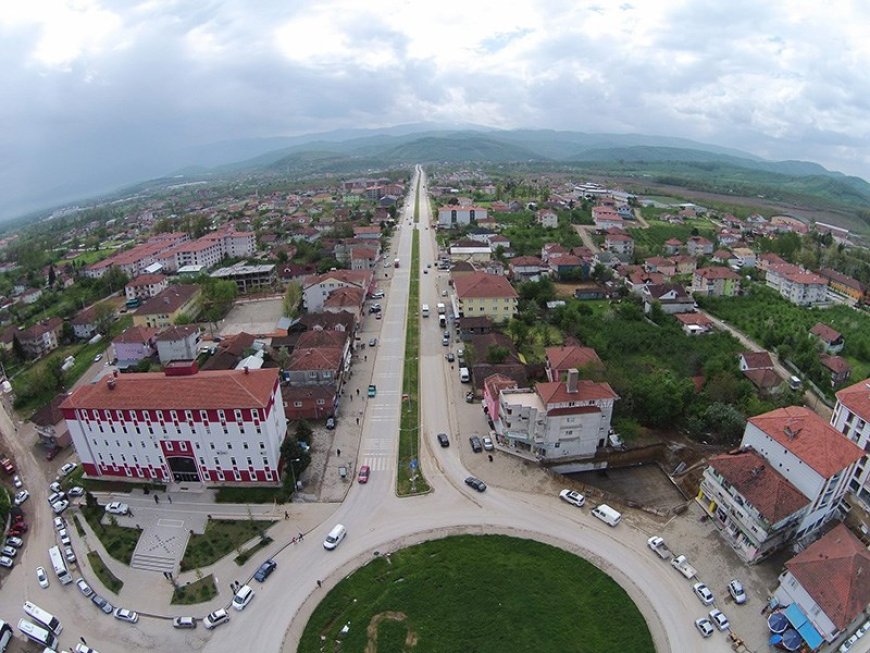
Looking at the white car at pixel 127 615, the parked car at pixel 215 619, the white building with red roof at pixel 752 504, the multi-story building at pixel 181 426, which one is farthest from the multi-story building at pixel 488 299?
the white car at pixel 127 615

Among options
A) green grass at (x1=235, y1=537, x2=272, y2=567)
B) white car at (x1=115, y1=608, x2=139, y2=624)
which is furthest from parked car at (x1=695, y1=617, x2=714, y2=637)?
white car at (x1=115, y1=608, x2=139, y2=624)

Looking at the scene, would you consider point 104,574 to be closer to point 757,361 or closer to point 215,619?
point 215,619

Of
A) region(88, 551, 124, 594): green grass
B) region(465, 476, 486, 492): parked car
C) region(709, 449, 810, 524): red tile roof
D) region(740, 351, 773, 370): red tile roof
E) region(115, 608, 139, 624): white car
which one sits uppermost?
region(709, 449, 810, 524): red tile roof

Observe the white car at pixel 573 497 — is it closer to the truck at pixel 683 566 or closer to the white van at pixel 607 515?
the white van at pixel 607 515

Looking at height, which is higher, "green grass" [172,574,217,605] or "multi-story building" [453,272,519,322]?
"multi-story building" [453,272,519,322]

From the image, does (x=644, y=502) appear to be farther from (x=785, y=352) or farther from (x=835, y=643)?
(x=785, y=352)

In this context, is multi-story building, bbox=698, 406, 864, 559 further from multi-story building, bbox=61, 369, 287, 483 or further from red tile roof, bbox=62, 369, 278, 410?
red tile roof, bbox=62, 369, 278, 410

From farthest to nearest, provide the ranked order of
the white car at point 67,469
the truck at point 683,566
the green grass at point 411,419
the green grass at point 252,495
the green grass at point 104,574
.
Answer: the white car at point 67,469 < the green grass at point 411,419 < the green grass at point 252,495 < the green grass at point 104,574 < the truck at point 683,566
